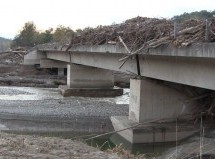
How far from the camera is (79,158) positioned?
9.85m

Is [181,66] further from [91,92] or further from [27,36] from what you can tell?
[27,36]

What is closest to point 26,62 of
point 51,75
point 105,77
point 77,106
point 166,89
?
point 51,75

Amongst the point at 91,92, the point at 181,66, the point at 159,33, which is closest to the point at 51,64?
the point at 91,92

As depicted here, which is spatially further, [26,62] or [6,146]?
[26,62]

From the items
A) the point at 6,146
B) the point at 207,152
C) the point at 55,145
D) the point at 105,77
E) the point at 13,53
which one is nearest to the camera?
the point at 6,146

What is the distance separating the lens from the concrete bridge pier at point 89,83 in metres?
38.2

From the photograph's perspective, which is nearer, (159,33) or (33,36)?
(159,33)

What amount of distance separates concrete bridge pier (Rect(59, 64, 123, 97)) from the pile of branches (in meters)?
10.5

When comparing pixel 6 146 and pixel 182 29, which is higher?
pixel 182 29

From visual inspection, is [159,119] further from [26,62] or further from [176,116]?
[26,62]

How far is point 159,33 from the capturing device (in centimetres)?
1819

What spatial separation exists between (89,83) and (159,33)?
22251 mm

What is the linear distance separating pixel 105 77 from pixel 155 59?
2038cm

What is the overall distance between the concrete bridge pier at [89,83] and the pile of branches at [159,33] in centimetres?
1052
